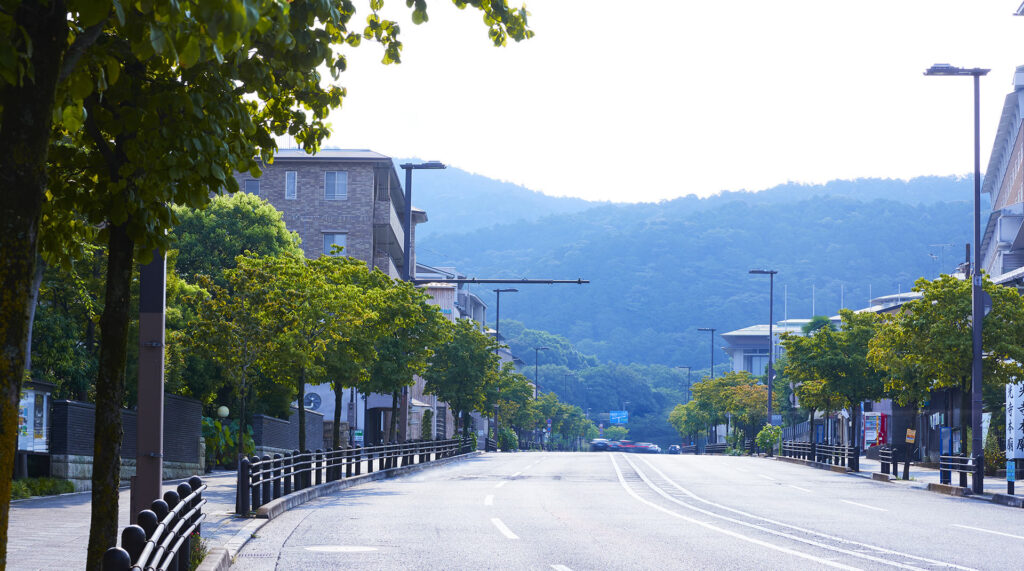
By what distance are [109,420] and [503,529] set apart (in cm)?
1006

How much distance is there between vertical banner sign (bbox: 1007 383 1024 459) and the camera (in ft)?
120

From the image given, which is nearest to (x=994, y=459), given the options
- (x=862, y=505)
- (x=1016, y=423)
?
(x=1016, y=423)

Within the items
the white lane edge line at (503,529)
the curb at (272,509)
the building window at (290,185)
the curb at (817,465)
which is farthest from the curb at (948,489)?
the building window at (290,185)

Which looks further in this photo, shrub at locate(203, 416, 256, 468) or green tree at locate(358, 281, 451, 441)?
green tree at locate(358, 281, 451, 441)

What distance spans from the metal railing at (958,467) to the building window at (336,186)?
43617 mm

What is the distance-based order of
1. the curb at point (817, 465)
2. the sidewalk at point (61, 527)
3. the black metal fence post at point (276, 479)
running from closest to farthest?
the sidewalk at point (61, 527) < the black metal fence post at point (276, 479) < the curb at point (817, 465)

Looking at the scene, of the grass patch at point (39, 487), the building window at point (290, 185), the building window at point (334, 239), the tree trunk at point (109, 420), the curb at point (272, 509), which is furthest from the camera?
the building window at point (290, 185)

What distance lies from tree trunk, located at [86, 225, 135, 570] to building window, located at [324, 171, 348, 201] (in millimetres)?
60796

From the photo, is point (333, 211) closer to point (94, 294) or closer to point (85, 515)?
point (94, 294)

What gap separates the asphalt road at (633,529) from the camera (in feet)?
43.7

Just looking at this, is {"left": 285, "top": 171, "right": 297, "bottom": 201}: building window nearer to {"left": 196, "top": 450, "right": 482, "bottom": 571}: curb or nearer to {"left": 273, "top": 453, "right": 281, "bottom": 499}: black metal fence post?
{"left": 196, "top": 450, "right": 482, "bottom": 571}: curb

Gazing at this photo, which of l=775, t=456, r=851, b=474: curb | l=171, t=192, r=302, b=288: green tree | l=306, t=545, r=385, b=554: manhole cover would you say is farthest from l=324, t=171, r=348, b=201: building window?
l=306, t=545, r=385, b=554: manhole cover

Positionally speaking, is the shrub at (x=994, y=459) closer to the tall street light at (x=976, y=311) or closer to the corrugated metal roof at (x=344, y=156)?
the tall street light at (x=976, y=311)

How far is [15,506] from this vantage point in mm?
20125
